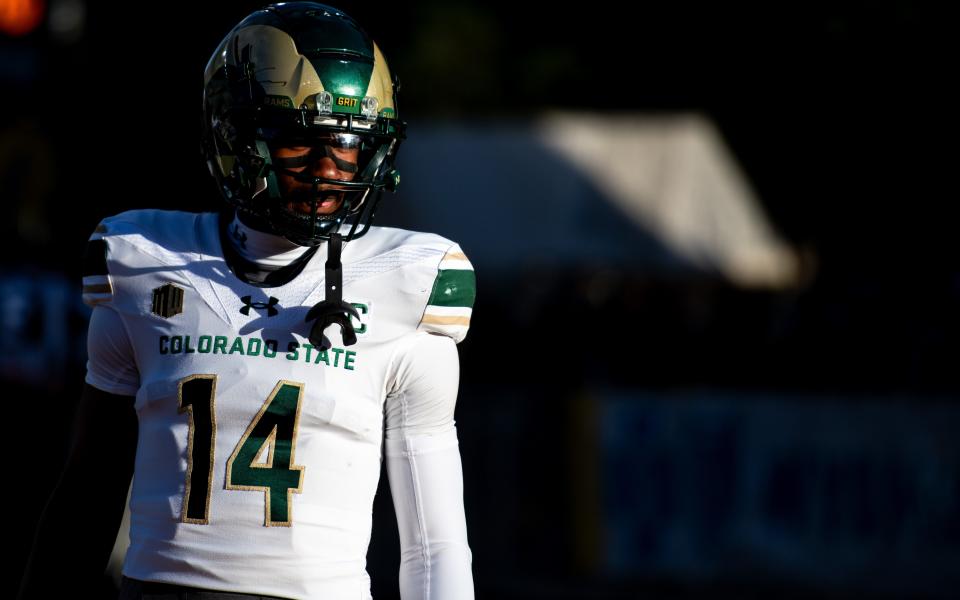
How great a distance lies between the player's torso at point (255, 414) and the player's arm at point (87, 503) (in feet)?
0.50

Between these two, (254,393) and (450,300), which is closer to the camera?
(254,393)

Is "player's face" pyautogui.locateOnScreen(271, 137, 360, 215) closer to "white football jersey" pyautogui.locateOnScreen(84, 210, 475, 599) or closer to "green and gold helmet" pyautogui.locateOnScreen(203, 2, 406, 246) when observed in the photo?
"green and gold helmet" pyautogui.locateOnScreen(203, 2, 406, 246)

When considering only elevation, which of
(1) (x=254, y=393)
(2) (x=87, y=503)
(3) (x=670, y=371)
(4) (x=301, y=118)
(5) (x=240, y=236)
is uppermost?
(4) (x=301, y=118)

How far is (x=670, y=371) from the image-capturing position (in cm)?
1170

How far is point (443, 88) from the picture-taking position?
1649 inches

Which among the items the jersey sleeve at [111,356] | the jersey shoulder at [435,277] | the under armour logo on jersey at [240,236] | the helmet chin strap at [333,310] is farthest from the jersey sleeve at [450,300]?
the jersey sleeve at [111,356]

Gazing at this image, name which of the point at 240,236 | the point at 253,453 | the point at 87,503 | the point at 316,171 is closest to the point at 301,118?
the point at 316,171

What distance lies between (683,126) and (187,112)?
1244cm

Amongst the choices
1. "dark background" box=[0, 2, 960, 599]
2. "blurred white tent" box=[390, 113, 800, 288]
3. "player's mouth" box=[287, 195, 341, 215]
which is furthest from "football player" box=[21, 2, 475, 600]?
"blurred white tent" box=[390, 113, 800, 288]

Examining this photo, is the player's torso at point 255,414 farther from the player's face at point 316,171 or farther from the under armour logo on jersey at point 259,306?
the player's face at point 316,171

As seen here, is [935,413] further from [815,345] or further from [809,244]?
[809,244]

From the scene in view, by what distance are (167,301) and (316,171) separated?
0.40 metres

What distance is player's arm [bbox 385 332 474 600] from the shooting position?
2.99 meters

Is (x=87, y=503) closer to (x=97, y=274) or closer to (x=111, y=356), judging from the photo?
(x=111, y=356)
